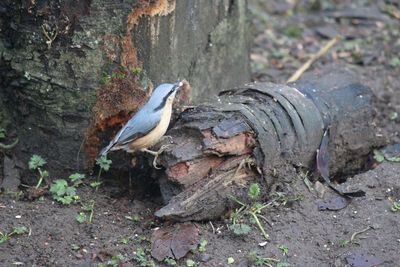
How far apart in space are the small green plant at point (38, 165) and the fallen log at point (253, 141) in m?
0.77

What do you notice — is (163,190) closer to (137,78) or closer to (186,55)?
(137,78)

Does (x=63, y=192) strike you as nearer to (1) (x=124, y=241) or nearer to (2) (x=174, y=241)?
(1) (x=124, y=241)

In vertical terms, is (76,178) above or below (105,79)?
below

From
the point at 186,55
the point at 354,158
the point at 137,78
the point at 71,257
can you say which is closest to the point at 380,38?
the point at 354,158

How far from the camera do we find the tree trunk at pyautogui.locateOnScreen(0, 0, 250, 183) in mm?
4312

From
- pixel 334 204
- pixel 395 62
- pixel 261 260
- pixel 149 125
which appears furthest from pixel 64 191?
pixel 395 62

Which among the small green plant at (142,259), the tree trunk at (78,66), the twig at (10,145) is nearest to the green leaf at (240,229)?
the small green plant at (142,259)

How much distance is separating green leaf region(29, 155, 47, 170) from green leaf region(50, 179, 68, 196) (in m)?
0.17

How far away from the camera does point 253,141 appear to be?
4.32m

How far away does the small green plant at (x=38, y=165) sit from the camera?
4.57 m

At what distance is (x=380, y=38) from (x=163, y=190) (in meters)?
3.96

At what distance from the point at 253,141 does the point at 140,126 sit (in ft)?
2.10

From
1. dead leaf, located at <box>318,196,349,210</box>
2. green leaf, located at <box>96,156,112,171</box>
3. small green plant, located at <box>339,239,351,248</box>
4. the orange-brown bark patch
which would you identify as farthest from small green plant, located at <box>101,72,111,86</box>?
small green plant, located at <box>339,239,351,248</box>

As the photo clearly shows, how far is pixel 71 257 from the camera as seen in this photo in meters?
4.01
